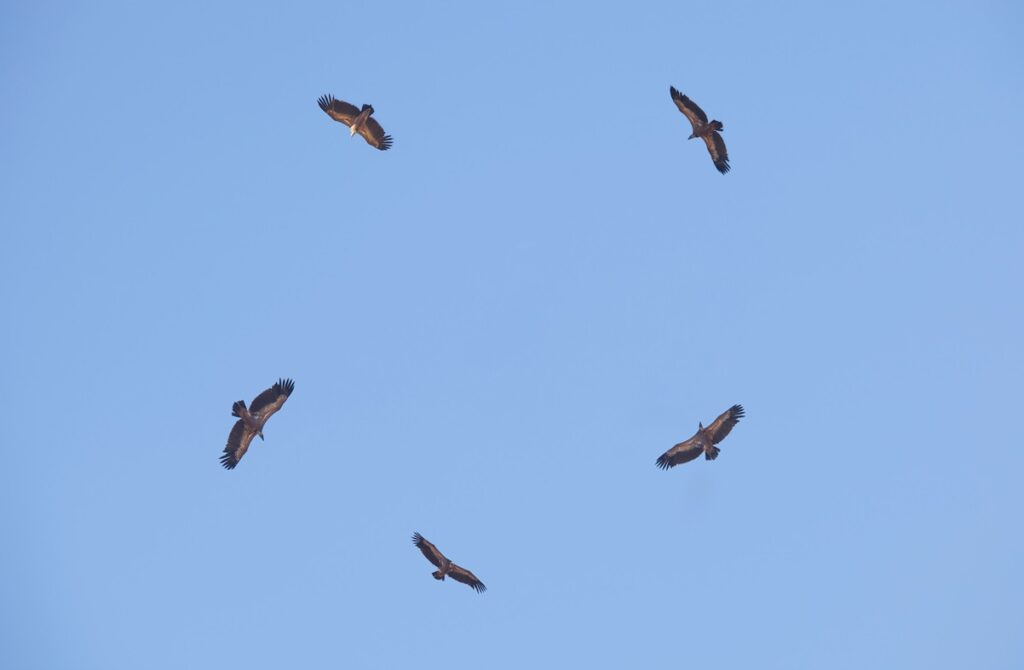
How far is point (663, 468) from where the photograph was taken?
43719mm

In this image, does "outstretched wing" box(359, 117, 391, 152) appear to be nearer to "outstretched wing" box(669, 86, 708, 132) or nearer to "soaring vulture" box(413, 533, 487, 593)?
"outstretched wing" box(669, 86, 708, 132)

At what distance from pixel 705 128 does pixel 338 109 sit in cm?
1238

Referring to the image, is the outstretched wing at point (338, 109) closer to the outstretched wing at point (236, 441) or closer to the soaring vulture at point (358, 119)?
the soaring vulture at point (358, 119)

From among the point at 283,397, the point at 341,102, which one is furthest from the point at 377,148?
the point at 283,397

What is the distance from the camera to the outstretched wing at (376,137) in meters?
45.0

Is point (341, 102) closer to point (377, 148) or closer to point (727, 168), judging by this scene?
point (377, 148)

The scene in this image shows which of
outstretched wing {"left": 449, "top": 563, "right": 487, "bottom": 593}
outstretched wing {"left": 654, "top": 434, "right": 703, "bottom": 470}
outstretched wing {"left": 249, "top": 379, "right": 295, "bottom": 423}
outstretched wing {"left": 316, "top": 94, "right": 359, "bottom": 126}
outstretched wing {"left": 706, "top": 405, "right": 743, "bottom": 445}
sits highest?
outstretched wing {"left": 316, "top": 94, "right": 359, "bottom": 126}

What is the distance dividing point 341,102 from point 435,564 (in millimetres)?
15704

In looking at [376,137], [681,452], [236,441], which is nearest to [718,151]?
[681,452]

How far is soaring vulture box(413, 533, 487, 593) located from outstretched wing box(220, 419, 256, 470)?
636 centimetres

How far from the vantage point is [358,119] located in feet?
145

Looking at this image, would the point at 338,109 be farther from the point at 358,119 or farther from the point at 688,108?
the point at 688,108

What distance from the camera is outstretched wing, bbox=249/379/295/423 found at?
41.8 m

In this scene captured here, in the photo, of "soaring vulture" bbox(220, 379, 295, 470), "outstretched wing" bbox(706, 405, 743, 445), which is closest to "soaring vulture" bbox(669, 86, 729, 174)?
"outstretched wing" bbox(706, 405, 743, 445)
